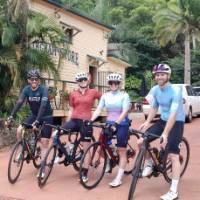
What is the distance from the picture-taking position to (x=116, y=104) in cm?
811

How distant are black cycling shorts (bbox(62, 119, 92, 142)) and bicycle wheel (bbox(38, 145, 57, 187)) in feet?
2.11

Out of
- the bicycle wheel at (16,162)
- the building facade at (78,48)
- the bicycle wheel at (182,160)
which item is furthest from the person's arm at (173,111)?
the building facade at (78,48)

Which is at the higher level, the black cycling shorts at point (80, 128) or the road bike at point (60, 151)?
the black cycling shorts at point (80, 128)

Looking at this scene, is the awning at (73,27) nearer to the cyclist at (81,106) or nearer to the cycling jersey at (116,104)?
the cyclist at (81,106)

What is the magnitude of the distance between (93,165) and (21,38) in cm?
736

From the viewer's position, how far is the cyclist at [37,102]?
8.65m

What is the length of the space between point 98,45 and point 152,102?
17867 mm

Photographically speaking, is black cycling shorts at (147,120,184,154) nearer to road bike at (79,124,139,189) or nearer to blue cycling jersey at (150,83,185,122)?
blue cycling jersey at (150,83,185,122)

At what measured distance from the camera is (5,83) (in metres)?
14.3

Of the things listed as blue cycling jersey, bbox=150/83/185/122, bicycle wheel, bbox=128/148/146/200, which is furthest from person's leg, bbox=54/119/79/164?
bicycle wheel, bbox=128/148/146/200

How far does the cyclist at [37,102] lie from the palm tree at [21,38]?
496 cm

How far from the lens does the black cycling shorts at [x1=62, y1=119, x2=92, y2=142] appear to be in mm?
8492

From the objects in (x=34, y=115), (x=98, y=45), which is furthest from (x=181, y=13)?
(x=34, y=115)

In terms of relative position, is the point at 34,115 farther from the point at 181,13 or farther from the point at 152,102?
the point at 181,13
